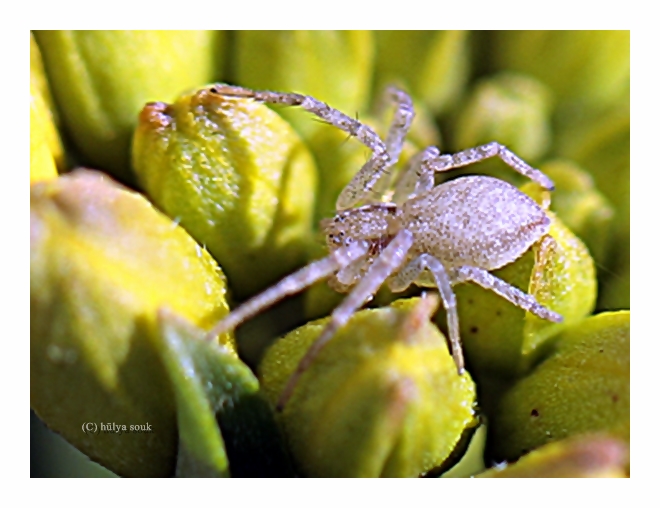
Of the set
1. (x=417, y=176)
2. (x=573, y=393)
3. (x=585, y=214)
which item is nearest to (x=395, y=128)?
(x=417, y=176)

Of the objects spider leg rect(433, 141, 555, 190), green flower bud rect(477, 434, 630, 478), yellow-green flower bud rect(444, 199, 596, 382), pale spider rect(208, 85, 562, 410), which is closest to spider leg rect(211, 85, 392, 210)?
pale spider rect(208, 85, 562, 410)

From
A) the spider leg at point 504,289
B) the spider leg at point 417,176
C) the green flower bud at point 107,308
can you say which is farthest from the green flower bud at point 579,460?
the spider leg at point 417,176

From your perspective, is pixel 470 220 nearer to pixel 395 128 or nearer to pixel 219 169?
pixel 395 128

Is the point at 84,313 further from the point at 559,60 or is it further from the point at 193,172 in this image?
the point at 559,60

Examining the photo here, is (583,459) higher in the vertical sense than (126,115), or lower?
lower

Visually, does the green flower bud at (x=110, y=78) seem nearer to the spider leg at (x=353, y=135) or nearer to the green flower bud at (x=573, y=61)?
the spider leg at (x=353, y=135)

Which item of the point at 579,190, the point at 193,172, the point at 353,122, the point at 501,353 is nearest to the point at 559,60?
the point at 579,190
